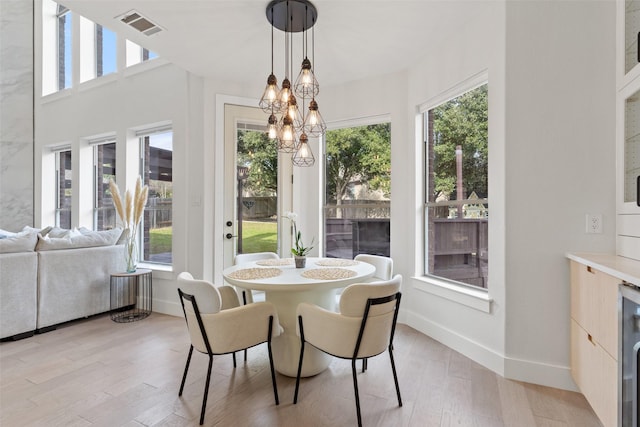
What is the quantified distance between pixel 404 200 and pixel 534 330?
1685 millimetres

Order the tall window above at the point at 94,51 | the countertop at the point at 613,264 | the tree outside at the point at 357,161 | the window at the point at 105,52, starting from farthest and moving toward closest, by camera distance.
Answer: the tall window above at the point at 94,51 < the window at the point at 105,52 < the tree outside at the point at 357,161 < the countertop at the point at 613,264

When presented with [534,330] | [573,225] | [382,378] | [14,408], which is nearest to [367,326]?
[382,378]

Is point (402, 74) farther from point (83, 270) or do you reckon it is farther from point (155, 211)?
point (83, 270)

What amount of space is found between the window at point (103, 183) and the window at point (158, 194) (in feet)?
2.92

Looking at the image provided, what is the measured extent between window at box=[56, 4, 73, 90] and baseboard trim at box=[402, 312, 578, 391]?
7.01 m

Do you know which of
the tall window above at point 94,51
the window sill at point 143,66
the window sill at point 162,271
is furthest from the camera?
the tall window above at point 94,51

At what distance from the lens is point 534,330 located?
2.22 metres

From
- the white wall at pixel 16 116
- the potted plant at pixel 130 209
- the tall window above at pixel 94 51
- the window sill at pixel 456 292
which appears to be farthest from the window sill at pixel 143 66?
the window sill at pixel 456 292

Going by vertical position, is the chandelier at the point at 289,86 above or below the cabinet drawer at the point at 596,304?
above

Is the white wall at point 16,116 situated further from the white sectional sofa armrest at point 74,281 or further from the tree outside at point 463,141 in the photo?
the tree outside at point 463,141

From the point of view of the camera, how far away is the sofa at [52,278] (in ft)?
9.80

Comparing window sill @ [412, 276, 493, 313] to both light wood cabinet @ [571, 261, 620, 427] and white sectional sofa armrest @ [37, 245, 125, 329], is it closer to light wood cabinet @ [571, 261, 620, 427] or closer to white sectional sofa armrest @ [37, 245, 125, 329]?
light wood cabinet @ [571, 261, 620, 427]

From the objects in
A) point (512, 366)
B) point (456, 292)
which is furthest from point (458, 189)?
point (512, 366)

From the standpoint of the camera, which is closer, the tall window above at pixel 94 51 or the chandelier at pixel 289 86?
the chandelier at pixel 289 86
